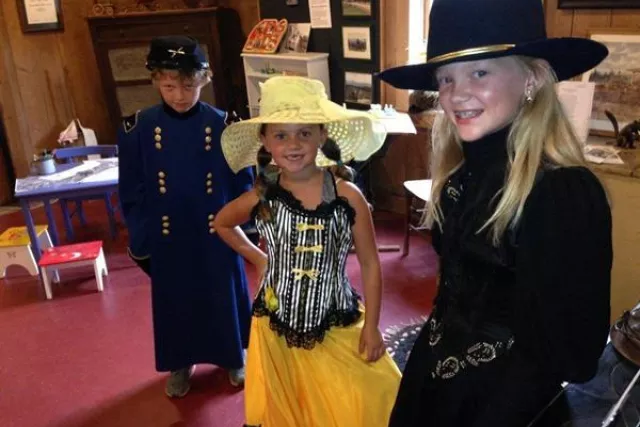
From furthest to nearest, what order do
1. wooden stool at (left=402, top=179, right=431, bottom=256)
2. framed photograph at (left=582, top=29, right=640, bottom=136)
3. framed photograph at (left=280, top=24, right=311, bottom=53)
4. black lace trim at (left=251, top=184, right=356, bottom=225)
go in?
framed photograph at (left=280, top=24, right=311, bottom=53)
wooden stool at (left=402, top=179, right=431, bottom=256)
framed photograph at (left=582, top=29, right=640, bottom=136)
black lace trim at (left=251, top=184, right=356, bottom=225)

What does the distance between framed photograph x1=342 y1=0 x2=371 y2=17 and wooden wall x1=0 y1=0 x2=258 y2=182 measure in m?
1.23

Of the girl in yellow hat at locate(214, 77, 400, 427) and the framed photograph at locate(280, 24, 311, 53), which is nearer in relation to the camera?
the girl in yellow hat at locate(214, 77, 400, 427)

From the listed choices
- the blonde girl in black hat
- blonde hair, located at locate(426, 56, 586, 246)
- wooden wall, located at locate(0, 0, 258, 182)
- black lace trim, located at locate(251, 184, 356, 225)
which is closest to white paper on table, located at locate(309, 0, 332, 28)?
wooden wall, located at locate(0, 0, 258, 182)

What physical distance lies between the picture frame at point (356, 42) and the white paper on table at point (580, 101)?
157 cm

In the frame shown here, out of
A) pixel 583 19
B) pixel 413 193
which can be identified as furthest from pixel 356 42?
pixel 583 19

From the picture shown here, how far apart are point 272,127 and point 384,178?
104 inches

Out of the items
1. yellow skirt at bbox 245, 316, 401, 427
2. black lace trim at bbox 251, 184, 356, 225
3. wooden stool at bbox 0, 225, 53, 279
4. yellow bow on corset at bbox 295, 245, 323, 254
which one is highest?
black lace trim at bbox 251, 184, 356, 225

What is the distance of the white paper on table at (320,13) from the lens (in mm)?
3803

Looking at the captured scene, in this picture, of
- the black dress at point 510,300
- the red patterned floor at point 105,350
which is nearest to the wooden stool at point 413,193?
the red patterned floor at point 105,350

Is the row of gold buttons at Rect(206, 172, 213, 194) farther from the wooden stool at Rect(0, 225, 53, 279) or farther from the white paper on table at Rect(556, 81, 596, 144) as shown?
the wooden stool at Rect(0, 225, 53, 279)

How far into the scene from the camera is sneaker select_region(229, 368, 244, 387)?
230cm

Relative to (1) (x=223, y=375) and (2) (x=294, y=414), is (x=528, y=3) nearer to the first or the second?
(2) (x=294, y=414)

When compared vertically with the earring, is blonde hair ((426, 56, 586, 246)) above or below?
below

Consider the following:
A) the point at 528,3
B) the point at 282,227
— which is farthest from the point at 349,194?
the point at 528,3
